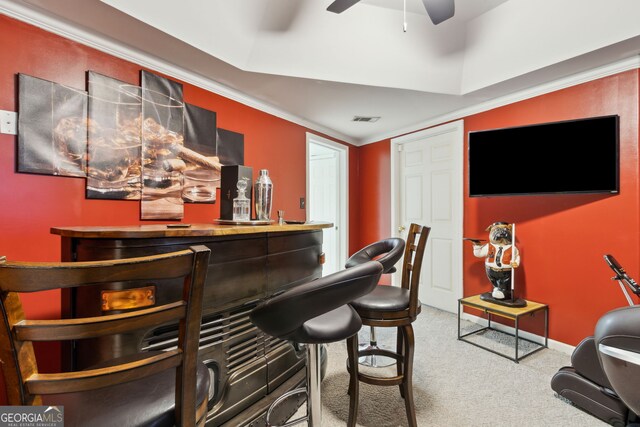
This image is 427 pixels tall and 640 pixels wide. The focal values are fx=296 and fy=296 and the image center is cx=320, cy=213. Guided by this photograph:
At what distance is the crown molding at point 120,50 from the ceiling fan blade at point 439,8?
1.85m

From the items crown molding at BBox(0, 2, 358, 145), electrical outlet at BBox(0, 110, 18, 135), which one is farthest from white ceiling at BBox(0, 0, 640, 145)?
electrical outlet at BBox(0, 110, 18, 135)

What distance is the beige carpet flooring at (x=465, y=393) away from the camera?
1742mm

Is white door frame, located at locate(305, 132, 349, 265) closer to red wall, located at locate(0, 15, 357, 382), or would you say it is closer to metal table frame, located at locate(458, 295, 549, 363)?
metal table frame, located at locate(458, 295, 549, 363)

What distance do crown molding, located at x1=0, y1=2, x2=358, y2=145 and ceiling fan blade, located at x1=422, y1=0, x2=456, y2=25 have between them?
1848 mm

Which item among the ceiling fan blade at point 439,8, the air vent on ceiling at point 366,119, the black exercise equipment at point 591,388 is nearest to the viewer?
the black exercise equipment at point 591,388

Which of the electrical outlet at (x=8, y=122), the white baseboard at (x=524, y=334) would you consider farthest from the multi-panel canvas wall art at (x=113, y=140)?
the white baseboard at (x=524, y=334)

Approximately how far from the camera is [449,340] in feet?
9.27

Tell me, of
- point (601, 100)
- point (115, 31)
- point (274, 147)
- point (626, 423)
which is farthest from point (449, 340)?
point (115, 31)

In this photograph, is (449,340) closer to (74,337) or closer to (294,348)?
(294,348)

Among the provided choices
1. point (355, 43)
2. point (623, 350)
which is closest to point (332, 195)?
point (355, 43)

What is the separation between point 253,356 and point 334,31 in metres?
2.54

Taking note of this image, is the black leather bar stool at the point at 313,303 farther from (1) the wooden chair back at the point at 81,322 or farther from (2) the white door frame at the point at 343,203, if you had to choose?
(2) the white door frame at the point at 343,203

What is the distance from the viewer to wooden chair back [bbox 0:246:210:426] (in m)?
0.56

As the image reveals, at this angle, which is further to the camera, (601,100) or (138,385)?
(601,100)
